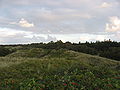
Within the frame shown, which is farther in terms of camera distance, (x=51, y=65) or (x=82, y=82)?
(x=51, y=65)

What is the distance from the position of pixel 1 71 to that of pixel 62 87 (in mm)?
9972

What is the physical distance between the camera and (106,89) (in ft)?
38.4

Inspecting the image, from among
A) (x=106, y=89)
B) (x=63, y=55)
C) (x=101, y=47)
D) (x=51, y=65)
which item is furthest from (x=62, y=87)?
(x=101, y=47)

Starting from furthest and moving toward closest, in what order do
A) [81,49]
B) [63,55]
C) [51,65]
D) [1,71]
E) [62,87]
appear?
1. [81,49]
2. [63,55]
3. [51,65]
4. [1,71]
5. [62,87]

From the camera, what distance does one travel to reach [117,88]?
12109mm

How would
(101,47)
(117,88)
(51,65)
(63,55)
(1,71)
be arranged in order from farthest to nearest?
(101,47) → (63,55) → (51,65) → (1,71) → (117,88)

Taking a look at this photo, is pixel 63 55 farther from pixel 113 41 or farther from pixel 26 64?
pixel 113 41

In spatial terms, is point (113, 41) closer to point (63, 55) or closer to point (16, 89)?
point (63, 55)

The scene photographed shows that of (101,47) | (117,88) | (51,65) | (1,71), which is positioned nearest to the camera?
(117,88)

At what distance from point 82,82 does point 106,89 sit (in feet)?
5.39

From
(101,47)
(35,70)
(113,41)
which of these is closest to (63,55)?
(35,70)

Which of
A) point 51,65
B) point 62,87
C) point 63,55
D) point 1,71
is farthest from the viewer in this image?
point 63,55

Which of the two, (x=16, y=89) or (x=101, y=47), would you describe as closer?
(x=16, y=89)

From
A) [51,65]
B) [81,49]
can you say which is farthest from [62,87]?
[81,49]
